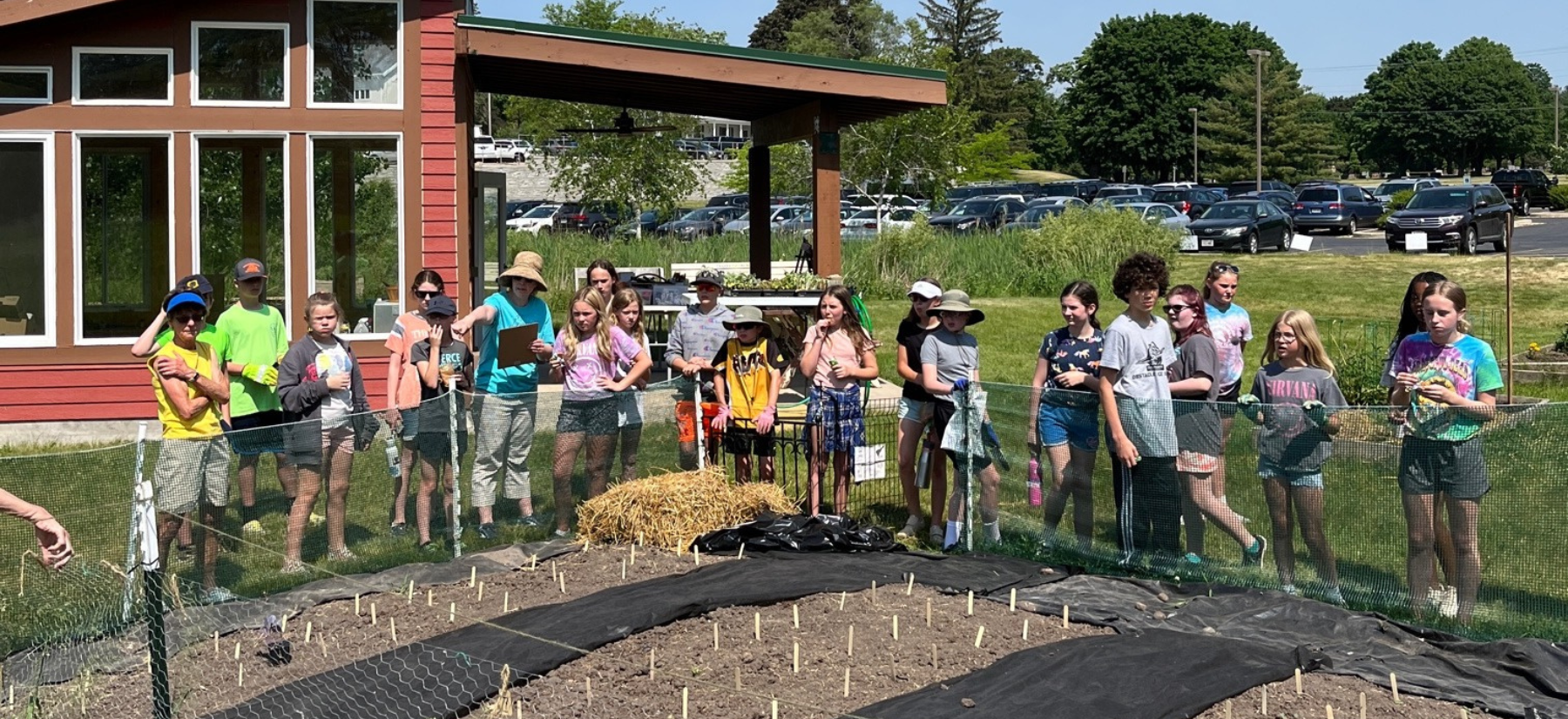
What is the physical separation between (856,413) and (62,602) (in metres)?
4.47

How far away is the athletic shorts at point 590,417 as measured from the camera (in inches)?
365

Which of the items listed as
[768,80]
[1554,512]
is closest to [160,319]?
[768,80]

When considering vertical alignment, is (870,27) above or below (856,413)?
above

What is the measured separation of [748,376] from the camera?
9.61 m

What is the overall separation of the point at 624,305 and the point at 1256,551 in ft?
13.3

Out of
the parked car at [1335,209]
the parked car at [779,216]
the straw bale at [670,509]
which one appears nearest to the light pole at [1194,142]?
the parked car at [1335,209]

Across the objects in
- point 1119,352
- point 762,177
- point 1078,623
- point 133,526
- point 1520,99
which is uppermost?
point 1520,99

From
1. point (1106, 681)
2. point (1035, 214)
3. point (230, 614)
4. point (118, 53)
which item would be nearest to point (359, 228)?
point (118, 53)

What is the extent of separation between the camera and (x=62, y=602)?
23.7 feet

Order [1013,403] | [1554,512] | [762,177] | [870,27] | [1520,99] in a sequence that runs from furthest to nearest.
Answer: [1520,99]
[870,27]
[762,177]
[1013,403]
[1554,512]

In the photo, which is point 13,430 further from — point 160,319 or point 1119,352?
point 1119,352

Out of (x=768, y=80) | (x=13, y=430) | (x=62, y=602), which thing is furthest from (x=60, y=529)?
(x=768, y=80)

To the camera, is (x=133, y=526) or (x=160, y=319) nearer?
(x=133, y=526)

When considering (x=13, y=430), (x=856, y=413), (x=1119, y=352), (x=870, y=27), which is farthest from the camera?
(x=870, y=27)
